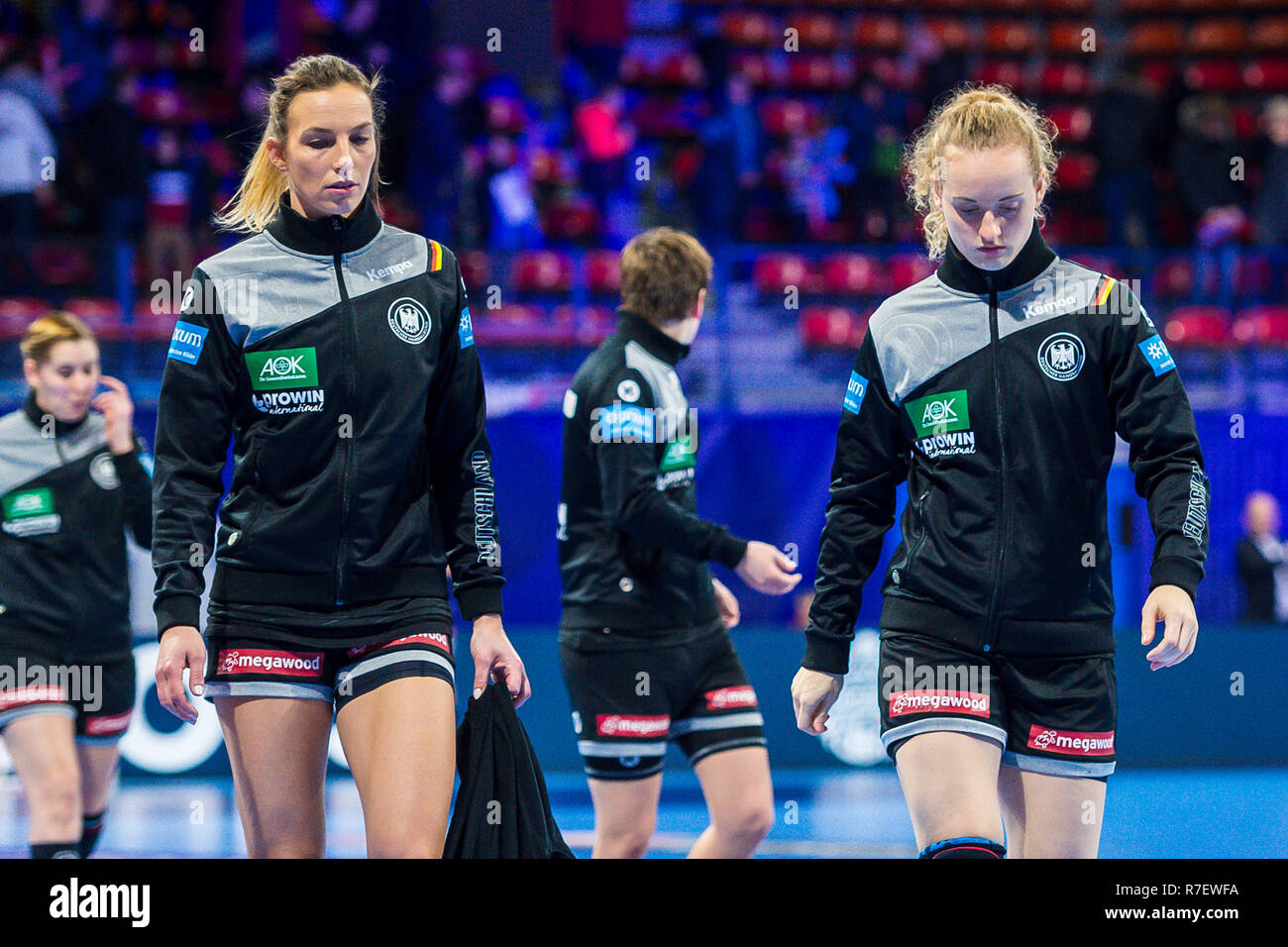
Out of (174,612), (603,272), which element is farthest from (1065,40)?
(174,612)

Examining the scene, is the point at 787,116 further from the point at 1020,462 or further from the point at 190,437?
the point at 190,437

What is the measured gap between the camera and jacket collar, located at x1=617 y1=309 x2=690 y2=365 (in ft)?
16.7

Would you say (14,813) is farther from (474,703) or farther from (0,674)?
(474,703)

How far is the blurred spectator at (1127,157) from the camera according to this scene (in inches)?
538

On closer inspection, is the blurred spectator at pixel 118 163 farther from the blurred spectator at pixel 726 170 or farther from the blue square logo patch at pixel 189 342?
the blue square logo patch at pixel 189 342

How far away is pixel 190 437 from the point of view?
3.34 meters

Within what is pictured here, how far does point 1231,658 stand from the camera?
9.71 m

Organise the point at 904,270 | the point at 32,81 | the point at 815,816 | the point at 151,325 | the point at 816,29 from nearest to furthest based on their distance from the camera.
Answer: the point at 815,816, the point at 151,325, the point at 32,81, the point at 904,270, the point at 816,29

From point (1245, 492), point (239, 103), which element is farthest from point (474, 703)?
point (239, 103)

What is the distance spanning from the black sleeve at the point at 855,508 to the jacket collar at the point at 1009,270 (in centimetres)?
26

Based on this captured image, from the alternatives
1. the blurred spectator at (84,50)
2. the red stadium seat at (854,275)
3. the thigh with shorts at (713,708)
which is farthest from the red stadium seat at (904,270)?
the thigh with shorts at (713,708)

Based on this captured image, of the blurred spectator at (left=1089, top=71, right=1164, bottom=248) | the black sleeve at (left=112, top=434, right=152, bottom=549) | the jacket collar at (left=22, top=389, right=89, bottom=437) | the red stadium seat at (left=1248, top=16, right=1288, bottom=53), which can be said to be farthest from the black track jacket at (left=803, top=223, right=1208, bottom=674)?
the red stadium seat at (left=1248, top=16, right=1288, bottom=53)

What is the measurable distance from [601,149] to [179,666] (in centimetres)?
1079
